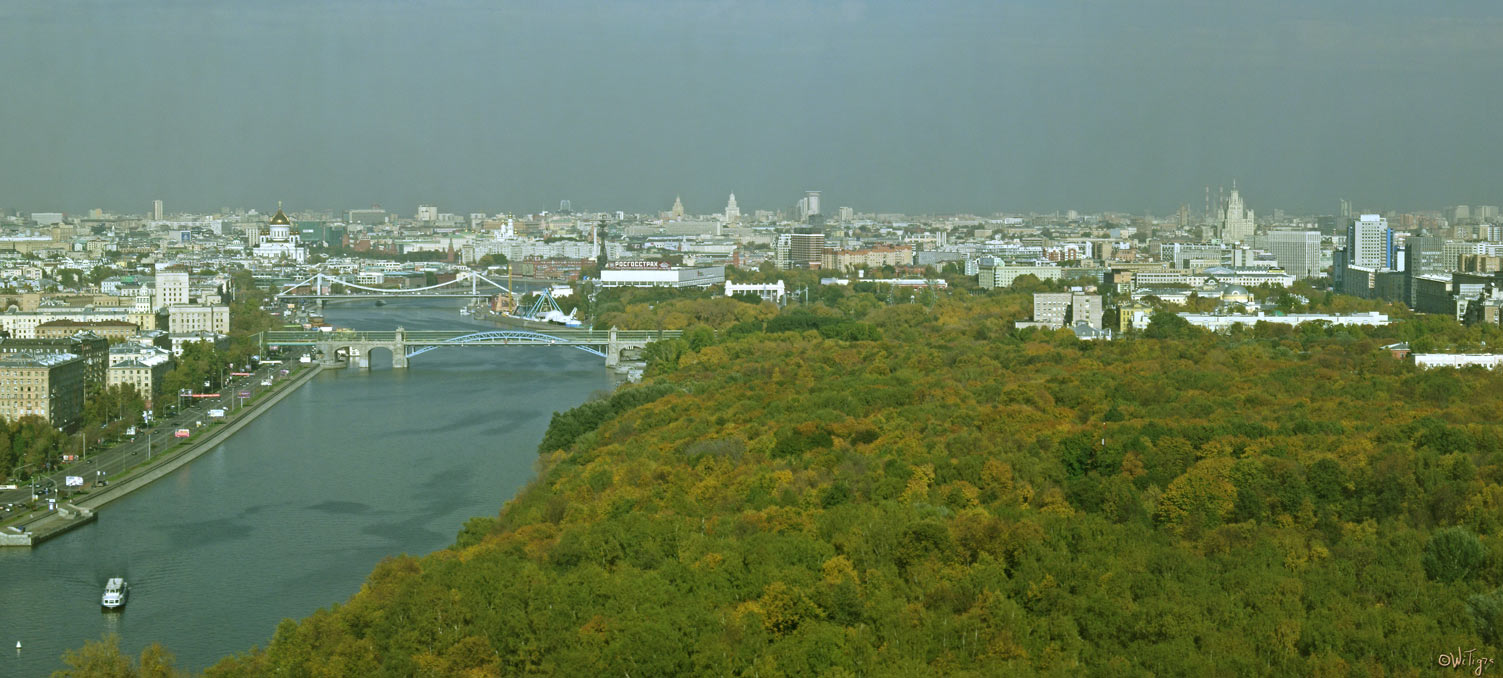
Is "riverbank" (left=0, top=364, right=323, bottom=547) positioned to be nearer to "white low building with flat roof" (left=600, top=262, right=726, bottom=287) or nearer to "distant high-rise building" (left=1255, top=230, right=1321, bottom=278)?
"white low building with flat roof" (left=600, top=262, right=726, bottom=287)

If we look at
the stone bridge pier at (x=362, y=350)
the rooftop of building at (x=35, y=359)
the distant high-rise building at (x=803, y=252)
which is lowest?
the stone bridge pier at (x=362, y=350)

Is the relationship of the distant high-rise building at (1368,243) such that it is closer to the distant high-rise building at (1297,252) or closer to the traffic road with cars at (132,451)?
the distant high-rise building at (1297,252)

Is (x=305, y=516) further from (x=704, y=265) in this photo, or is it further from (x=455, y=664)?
(x=704, y=265)

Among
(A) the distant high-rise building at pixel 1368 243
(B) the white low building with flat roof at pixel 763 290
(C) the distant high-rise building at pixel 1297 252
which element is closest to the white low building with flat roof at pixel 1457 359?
(A) the distant high-rise building at pixel 1368 243

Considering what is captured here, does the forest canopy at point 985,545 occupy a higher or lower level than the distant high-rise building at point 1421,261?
lower

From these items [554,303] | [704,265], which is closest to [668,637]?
[554,303]

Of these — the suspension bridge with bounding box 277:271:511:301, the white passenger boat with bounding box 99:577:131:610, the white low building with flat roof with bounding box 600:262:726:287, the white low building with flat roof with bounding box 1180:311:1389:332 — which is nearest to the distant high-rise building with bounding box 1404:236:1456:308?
the white low building with flat roof with bounding box 1180:311:1389:332
